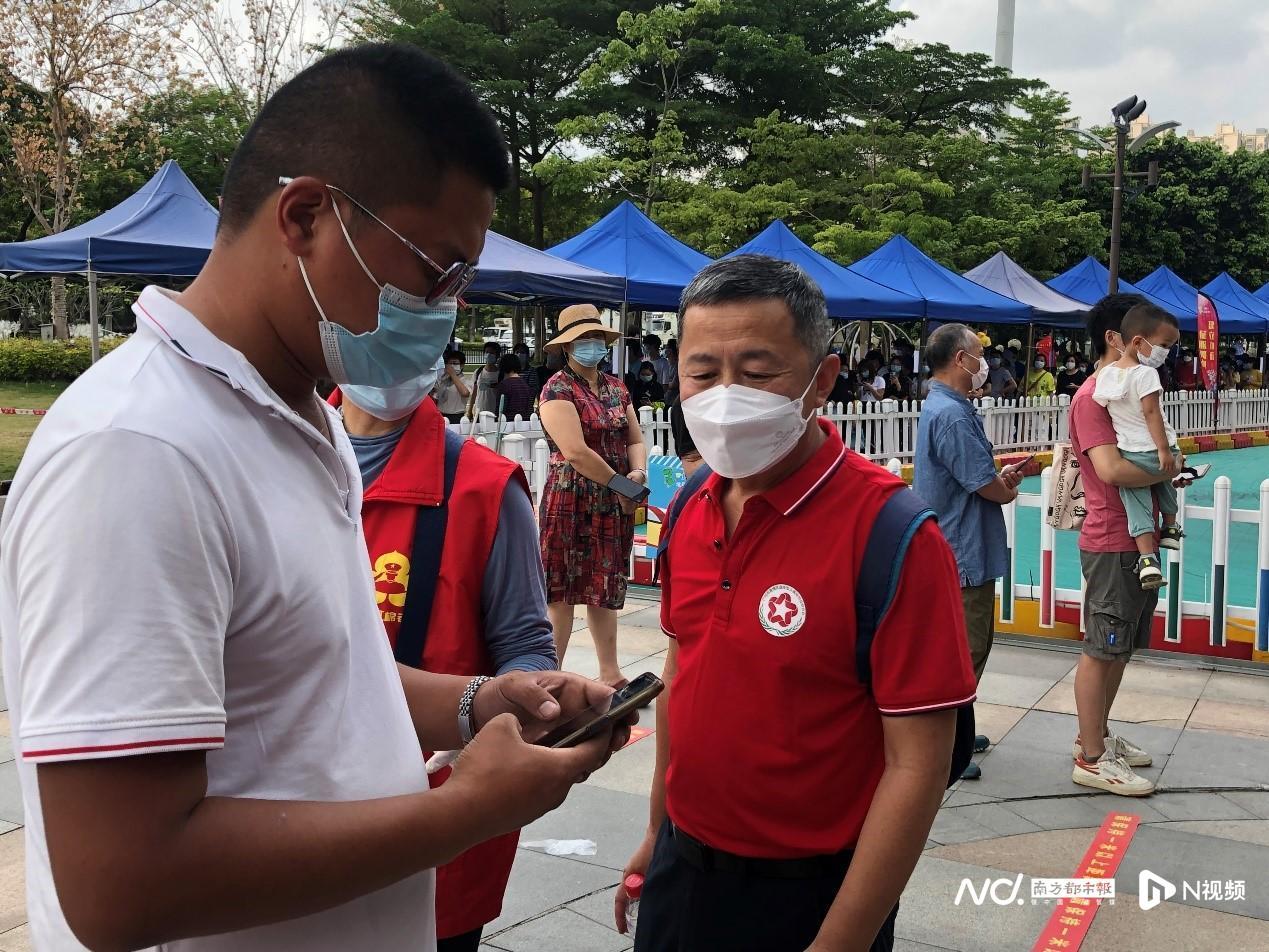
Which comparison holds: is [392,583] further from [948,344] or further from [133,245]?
[133,245]

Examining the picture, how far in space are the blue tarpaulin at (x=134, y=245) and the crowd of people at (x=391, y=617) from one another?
870cm

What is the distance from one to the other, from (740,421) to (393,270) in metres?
0.95

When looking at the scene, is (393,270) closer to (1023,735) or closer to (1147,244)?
(1023,735)

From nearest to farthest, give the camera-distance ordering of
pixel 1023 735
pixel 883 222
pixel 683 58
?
1. pixel 1023 735
2. pixel 883 222
3. pixel 683 58

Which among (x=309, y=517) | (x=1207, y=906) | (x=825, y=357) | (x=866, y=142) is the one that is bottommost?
(x=1207, y=906)

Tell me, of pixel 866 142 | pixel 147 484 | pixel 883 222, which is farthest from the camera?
pixel 866 142

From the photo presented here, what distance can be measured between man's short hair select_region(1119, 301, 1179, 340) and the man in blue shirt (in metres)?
0.68

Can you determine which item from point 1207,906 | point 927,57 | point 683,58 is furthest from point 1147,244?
point 1207,906

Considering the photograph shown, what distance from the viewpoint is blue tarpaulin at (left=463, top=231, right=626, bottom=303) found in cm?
1175

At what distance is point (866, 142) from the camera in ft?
86.0

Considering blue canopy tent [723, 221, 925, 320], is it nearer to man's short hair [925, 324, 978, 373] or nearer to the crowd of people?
man's short hair [925, 324, 978, 373]

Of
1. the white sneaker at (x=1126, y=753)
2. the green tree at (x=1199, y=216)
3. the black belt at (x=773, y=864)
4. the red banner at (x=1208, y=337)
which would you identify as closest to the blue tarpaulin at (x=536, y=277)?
the white sneaker at (x=1126, y=753)

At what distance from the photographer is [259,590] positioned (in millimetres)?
1052

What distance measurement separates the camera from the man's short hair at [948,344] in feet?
16.0
